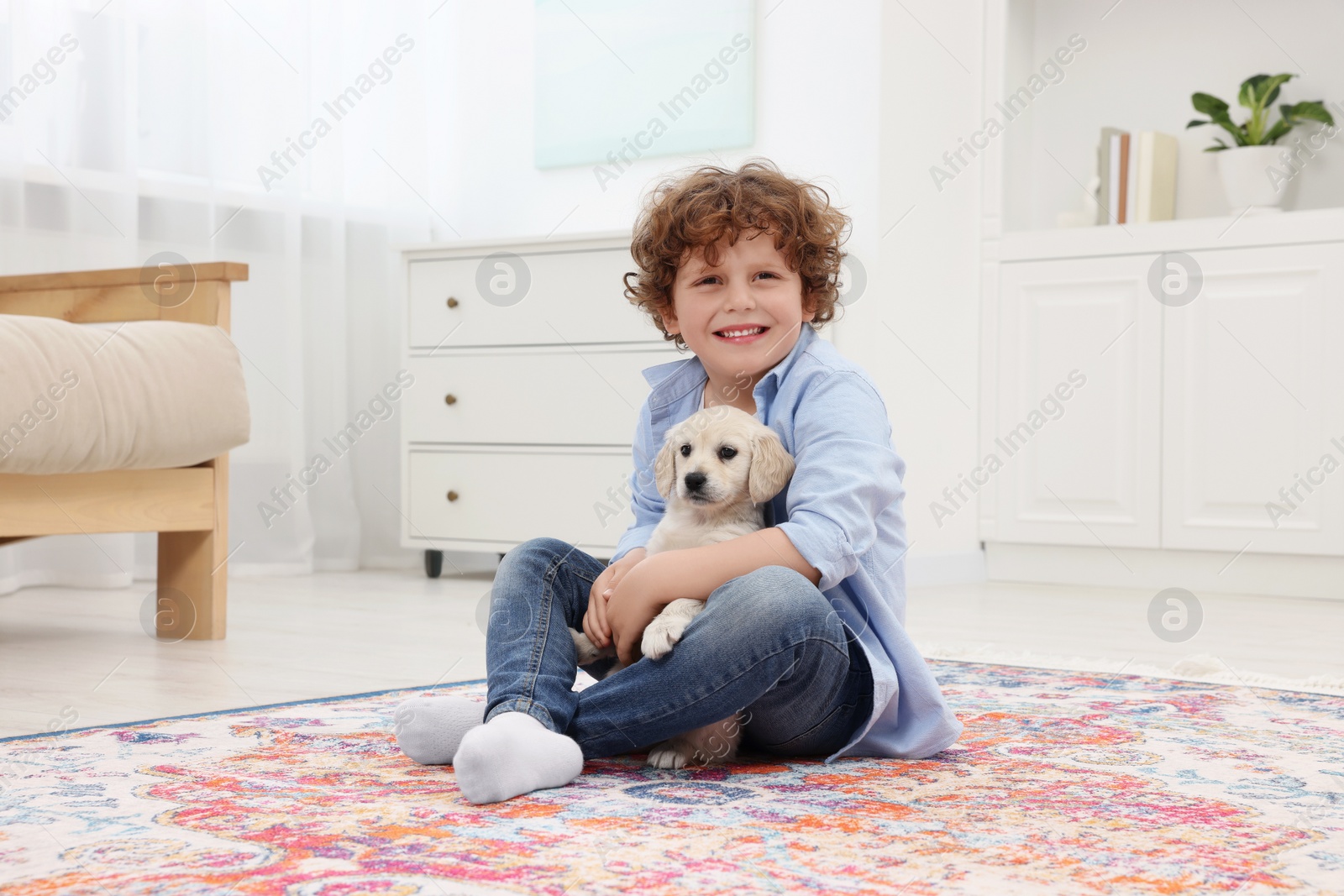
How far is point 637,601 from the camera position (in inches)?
49.8

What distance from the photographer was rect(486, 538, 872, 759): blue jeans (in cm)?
119

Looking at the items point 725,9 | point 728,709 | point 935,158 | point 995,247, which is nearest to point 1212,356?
point 995,247

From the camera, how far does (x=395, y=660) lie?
214 cm

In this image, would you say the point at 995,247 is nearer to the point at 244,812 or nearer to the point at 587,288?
the point at 587,288

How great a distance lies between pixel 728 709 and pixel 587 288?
225 centimetres

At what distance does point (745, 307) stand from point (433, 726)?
53 cm

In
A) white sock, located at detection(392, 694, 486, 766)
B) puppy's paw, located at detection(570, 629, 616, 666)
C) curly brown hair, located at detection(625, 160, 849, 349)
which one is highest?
curly brown hair, located at detection(625, 160, 849, 349)

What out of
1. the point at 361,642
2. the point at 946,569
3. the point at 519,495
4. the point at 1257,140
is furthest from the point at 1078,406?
the point at 361,642

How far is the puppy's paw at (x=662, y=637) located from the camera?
1.21 meters

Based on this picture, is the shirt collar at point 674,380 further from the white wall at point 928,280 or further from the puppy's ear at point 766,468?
the white wall at point 928,280

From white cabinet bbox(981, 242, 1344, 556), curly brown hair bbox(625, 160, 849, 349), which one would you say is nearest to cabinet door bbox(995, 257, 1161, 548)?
white cabinet bbox(981, 242, 1344, 556)

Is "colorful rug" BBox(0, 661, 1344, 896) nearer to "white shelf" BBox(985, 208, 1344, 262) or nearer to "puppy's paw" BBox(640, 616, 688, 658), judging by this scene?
"puppy's paw" BBox(640, 616, 688, 658)

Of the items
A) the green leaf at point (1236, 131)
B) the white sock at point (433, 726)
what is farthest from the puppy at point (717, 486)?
the green leaf at point (1236, 131)

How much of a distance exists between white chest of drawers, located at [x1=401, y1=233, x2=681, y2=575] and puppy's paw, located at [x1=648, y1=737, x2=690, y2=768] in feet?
6.30
